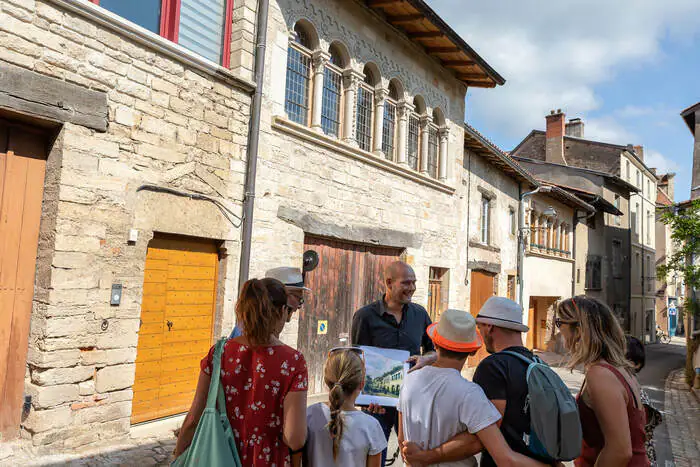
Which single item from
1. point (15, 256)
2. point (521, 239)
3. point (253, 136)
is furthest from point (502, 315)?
point (521, 239)

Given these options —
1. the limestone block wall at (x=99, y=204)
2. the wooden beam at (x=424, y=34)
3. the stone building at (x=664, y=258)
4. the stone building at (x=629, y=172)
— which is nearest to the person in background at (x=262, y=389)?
the limestone block wall at (x=99, y=204)

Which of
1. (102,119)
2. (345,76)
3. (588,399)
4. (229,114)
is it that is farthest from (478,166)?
(588,399)

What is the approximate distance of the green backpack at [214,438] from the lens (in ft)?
6.81

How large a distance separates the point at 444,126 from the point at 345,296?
4.79 m

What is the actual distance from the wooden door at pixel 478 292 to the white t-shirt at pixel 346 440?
10.1 metres

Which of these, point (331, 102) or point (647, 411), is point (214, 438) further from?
point (331, 102)

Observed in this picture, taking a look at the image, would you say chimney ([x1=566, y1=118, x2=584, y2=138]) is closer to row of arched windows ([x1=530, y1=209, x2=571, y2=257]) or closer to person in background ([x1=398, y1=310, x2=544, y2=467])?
row of arched windows ([x1=530, y1=209, x2=571, y2=257])

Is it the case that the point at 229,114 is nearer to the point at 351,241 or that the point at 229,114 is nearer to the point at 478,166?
the point at 351,241

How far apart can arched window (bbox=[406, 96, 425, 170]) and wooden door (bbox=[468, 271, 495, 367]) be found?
408 centimetres

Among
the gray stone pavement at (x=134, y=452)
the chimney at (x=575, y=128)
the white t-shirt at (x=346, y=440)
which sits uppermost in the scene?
the chimney at (x=575, y=128)

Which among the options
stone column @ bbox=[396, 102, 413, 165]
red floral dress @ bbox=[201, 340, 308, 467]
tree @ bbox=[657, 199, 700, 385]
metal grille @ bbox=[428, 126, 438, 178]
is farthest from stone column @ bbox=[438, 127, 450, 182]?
red floral dress @ bbox=[201, 340, 308, 467]

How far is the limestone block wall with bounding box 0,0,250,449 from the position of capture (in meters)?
4.21

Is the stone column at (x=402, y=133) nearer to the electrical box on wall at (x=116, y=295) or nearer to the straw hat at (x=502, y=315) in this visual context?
the electrical box on wall at (x=116, y=295)

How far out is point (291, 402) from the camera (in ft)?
7.13
